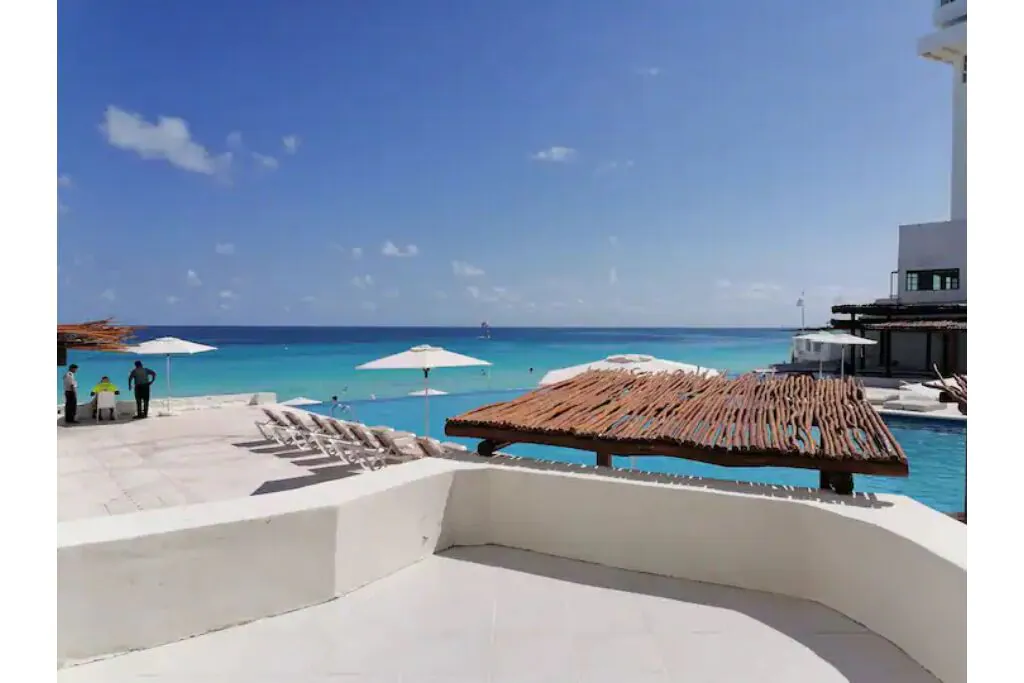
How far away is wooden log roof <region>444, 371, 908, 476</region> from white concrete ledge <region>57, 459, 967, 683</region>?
27cm

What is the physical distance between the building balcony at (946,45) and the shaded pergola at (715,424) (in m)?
35.5

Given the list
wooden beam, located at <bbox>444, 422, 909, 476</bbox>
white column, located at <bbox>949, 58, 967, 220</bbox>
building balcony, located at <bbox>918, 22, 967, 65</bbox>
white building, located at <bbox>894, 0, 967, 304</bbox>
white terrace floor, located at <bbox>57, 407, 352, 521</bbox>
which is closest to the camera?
wooden beam, located at <bbox>444, 422, 909, 476</bbox>

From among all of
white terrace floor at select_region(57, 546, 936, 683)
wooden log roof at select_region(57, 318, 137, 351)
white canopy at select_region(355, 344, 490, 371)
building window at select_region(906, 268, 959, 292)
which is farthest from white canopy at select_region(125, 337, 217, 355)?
building window at select_region(906, 268, 959, 292)

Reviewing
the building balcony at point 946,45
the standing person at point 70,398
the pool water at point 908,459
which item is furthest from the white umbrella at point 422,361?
the building balcony at point 946,45

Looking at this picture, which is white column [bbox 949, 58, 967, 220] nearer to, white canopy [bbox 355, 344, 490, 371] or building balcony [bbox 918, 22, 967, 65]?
building balcony [bbox 918, 22, 967, 65]

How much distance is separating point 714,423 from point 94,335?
37.4ft

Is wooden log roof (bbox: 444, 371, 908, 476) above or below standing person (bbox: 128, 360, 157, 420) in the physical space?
above

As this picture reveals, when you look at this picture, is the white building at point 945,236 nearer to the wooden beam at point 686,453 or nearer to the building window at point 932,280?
the building window at point 932,280

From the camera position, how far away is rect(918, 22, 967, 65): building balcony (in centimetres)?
2995

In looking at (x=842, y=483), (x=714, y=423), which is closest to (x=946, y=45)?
(x=714, y=423)

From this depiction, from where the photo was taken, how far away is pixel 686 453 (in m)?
3.88

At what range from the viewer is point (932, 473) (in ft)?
34.8
